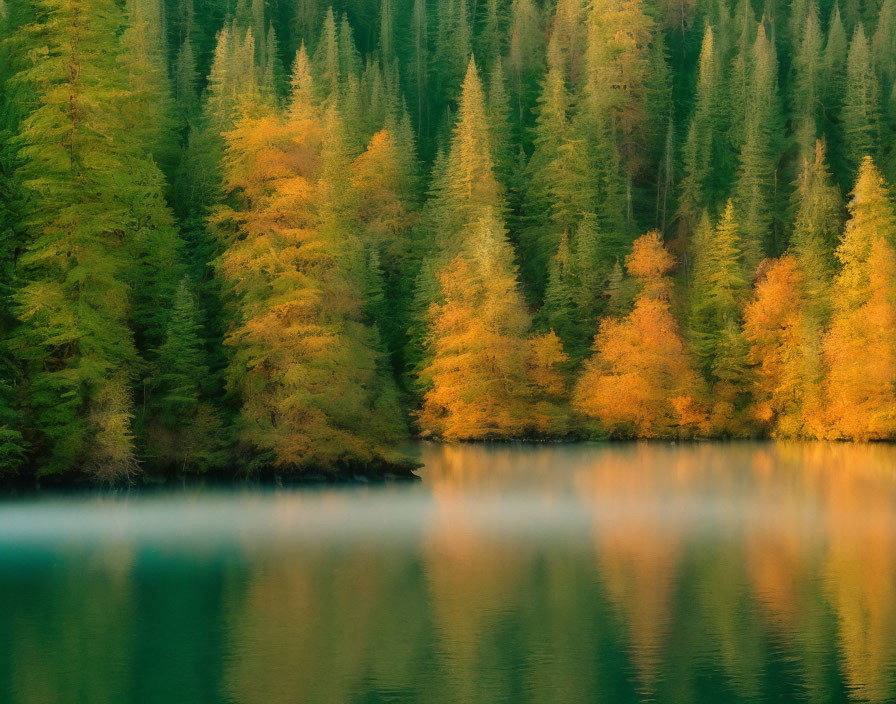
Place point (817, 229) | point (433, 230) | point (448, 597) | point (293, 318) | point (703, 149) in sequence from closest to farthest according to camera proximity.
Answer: point (448, 597), point (293, 318), point (817, 229), point (433, 230), point (703, 149)

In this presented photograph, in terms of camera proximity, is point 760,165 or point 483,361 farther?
point 760,165

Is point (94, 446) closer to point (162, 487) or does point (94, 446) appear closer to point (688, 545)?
point (162, 487)

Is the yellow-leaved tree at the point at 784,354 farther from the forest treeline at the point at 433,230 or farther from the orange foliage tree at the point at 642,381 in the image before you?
the orange foliage tree at the point at 642,381

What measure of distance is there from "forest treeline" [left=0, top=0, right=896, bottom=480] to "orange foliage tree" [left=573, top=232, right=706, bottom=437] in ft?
0.51

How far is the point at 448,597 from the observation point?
20.3 metres

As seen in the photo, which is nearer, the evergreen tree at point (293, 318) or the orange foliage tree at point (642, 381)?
the evergreen tree at point (293, 318)

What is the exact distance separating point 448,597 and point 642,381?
44360 millimetres

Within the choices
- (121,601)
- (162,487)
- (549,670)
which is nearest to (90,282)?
(162,487)

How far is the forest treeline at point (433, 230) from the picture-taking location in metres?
37.8

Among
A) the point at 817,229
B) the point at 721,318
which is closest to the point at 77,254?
the point at 721,318

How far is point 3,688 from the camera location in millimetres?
14648

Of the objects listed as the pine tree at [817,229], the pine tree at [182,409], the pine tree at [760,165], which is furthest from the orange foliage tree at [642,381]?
the pine tree at [182,409]

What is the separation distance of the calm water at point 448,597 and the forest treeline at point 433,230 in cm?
466

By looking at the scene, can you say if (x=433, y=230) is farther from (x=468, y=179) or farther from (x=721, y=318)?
(x=721, y=318)
